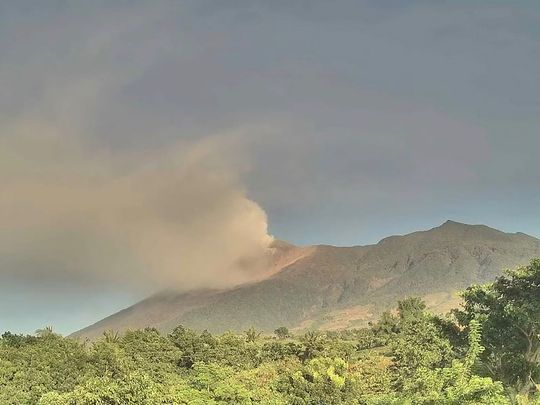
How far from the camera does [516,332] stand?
130ft

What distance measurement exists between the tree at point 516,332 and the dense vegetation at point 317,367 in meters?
0.07

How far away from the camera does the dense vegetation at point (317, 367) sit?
23.4m

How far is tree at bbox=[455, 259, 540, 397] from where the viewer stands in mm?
37719

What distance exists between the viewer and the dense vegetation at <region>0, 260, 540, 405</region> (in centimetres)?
2338

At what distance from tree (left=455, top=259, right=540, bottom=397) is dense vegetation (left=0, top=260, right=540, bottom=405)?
7 centimetres

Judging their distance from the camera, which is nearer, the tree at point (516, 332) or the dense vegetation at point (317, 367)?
the dense vegetation at point (317, 367)

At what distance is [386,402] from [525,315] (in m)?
19.0

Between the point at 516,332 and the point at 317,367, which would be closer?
the point at 516,332

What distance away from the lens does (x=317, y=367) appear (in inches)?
2180

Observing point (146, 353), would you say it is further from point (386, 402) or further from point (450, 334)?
point (386, 402)

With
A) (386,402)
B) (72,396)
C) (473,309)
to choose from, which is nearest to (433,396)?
(386,402)

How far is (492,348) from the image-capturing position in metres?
39.7

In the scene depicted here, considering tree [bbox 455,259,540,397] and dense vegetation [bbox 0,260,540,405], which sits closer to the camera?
dense vegetation [bbox 0,260,540,405]

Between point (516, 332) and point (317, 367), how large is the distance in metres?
21.1
